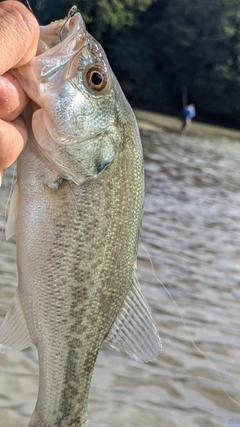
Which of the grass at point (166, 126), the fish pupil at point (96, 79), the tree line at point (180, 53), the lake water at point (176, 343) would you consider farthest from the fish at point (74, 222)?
the tree line at point (180, 53)

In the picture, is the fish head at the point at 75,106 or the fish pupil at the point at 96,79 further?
the fish pupil at the point at 96,79

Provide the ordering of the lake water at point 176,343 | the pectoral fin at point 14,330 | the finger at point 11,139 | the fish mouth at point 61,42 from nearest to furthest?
the finger at point 11,139, the fish mouth at point 61,42, the pectoral fin at point 14,330, the lake water at point 176,343

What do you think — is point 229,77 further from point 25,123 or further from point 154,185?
point 25,123

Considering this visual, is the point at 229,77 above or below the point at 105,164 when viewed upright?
below

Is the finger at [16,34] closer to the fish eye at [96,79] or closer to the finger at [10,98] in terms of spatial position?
the finger at [10,98]

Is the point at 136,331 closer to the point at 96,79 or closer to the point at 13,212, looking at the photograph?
the point at 13,212

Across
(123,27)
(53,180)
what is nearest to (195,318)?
(53,180)

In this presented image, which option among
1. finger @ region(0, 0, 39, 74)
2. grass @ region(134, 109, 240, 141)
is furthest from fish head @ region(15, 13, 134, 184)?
grass @ region(134, 109, 240, 141)
